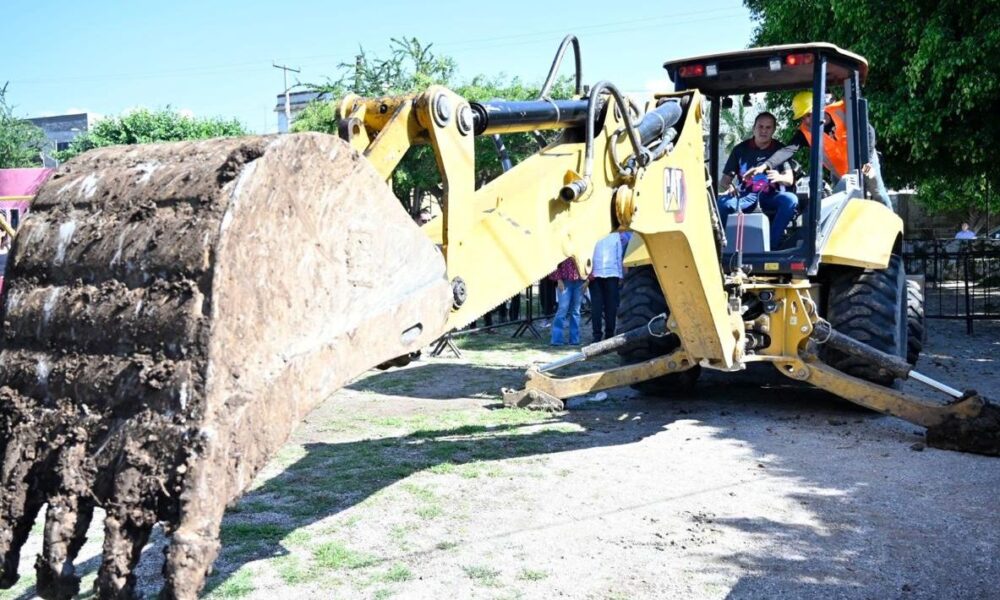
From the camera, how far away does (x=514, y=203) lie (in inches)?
148

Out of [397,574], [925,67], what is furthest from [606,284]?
[397,574]

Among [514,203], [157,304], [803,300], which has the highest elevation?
[514,203]

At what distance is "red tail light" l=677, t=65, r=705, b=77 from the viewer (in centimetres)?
757

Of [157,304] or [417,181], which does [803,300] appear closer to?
[157,304]

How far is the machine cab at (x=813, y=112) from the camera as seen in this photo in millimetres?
7016

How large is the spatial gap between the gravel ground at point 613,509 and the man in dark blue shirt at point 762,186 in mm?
1576

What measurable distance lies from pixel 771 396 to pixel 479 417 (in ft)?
8.64

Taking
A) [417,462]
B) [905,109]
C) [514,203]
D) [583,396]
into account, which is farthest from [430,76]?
[514,203]

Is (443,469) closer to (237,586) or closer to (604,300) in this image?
(237,586)

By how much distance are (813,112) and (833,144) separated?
5.00ft

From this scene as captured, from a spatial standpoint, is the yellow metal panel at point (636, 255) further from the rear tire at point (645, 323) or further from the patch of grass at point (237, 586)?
the patch of grass at point (237, 586)

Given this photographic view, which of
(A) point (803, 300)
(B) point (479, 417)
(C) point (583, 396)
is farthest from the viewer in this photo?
(C) point (583, 396)

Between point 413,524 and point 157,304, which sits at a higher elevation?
point 157,304

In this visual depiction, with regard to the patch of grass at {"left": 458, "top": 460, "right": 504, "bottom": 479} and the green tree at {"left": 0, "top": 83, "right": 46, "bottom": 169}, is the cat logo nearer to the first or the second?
the patch of grass at {"left": 458, "top": 460, "right": 504, "bottom": 479}
